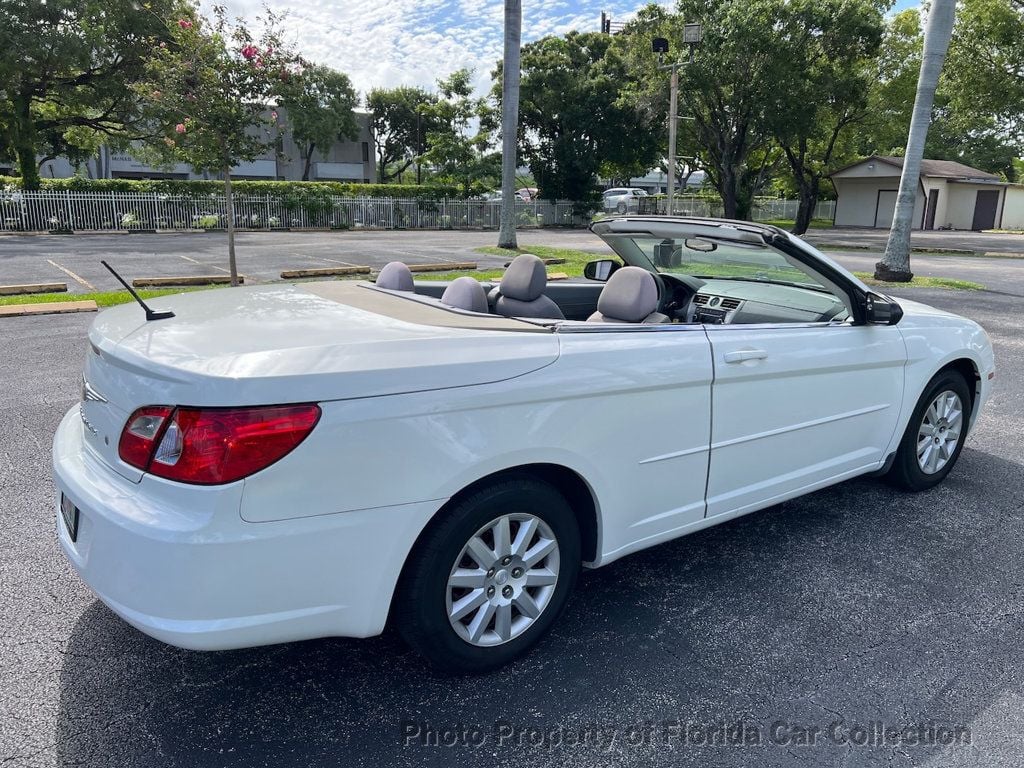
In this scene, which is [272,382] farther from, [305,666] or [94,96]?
[94,96]

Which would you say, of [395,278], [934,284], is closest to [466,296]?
[395,278]

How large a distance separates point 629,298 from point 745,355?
58 centimetres

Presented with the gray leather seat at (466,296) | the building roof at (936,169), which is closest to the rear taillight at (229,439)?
the gray leather seat at (466,296)

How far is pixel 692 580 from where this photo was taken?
3471 mm

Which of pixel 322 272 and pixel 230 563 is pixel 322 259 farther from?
pixel 230 563

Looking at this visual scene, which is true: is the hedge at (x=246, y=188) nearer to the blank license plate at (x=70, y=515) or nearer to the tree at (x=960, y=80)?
the tree at (x=960, y=80)

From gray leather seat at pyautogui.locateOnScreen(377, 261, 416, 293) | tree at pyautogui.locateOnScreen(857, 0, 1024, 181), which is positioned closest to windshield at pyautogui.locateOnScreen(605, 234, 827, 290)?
gray leather seat at pyautogui.locateOnScreen(377, 261, 416, 293)

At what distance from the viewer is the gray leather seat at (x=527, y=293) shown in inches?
144

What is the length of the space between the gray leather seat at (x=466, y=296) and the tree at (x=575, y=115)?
35.2 meters

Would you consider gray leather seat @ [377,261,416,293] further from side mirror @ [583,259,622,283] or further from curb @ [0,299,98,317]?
curb @ [0,299,98,317]

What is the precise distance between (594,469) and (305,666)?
50.9 inches

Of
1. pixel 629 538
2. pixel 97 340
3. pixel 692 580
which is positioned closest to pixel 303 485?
pixel 97 340

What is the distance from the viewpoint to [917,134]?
13883mm

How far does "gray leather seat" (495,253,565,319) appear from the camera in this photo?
3.67 meters
